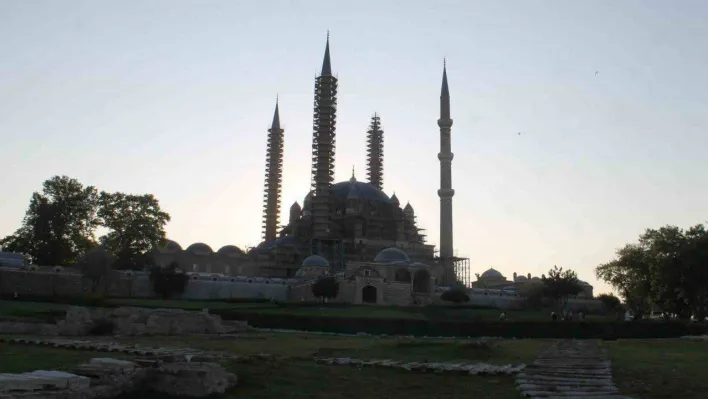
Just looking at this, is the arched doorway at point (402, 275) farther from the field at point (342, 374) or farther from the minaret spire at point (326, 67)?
the field at point (342, 374)

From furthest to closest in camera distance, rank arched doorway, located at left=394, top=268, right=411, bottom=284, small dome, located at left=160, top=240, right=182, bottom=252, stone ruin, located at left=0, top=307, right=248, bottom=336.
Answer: small dome, located at left=160, top=240, right=182, bottom=252
arched doorway, located at left=394, top=268, right=411, bottom=284
stone ruin, located at left=0, top=307, right=248, bottom=336

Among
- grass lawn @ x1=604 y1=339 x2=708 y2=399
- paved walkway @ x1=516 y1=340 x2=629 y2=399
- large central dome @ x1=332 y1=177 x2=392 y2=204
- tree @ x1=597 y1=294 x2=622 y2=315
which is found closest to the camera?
paved walkway @ x1=516 y1=340 x2=629 y2=399

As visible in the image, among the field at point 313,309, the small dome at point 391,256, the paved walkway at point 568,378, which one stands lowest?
the paved walkway at point 568,378

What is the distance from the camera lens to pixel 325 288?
2163 inches

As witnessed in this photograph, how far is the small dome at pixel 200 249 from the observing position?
71.5 m

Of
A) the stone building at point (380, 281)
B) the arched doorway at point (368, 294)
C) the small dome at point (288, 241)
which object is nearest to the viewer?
the stone building at point (380, 281)

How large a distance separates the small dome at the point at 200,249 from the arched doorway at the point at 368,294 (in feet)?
67.6

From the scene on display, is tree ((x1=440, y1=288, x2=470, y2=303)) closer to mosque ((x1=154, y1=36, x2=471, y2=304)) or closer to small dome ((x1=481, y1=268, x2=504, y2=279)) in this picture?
mosque ((x1=154, y1=36, x2=471, y2=304))

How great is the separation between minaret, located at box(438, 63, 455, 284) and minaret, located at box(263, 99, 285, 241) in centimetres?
→ 2421

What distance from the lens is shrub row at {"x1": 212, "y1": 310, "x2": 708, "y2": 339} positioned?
33.9 m

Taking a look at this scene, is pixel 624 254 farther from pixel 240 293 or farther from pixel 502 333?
pixel 240 293

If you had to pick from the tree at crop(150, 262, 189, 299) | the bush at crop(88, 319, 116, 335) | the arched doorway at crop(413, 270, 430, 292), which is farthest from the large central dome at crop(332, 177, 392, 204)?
the bush at crop(88, 319, 116, 335)

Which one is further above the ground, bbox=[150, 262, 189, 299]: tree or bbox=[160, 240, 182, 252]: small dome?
bbox=[160, 240, 182, 252]: small dome

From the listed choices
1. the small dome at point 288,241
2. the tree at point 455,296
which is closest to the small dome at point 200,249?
the small dome at point 288,241
